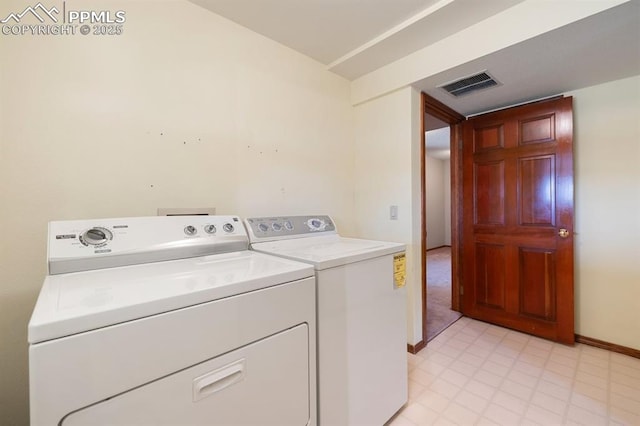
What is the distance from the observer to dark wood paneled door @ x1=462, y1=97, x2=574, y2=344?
2156mm

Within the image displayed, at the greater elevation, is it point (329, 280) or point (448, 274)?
point (329, 280)

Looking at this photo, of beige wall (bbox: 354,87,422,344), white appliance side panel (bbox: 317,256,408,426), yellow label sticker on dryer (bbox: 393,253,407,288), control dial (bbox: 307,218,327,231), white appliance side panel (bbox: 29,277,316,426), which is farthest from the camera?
beige wall (bbox: 354,87,422,344)

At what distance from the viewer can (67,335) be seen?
559 mm

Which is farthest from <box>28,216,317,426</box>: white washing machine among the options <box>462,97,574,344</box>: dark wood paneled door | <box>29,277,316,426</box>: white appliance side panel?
<box>462,97,574,344</box>: dark wood paneled door

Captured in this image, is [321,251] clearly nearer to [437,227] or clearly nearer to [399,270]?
[399,270]

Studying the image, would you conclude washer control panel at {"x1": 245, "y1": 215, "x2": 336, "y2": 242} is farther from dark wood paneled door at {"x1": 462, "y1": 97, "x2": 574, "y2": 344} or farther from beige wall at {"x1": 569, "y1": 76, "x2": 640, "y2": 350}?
beige wall at {"x1": 569, "y1": 76, "x2": 640, "y2": 350}

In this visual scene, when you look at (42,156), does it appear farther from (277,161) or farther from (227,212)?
(277,161)

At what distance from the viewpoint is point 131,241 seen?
3.51 feet

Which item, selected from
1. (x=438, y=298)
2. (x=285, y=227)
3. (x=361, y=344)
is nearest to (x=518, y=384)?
(x=361, y=344)

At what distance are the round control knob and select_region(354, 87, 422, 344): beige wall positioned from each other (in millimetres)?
1865

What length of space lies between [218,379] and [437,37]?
90.4 inches

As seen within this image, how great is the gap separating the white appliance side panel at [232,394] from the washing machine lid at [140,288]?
187 mm

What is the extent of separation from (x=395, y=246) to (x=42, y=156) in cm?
172

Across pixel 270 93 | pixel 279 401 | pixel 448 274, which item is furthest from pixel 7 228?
pixel 448 274
